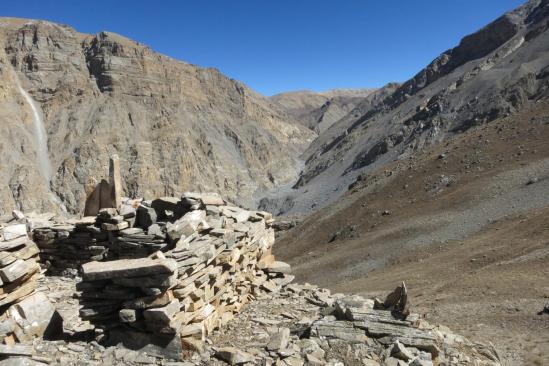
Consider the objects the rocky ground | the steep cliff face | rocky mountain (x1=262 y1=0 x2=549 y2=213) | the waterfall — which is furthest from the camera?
the waterfall

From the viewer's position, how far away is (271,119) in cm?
12350

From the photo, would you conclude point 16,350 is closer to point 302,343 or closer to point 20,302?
point 20,302

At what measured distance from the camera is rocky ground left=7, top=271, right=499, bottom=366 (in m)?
7.25

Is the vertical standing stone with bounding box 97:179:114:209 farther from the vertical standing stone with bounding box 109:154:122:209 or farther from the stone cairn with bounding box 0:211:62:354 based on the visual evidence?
the stone cairn with bounding box 0:211:62:354

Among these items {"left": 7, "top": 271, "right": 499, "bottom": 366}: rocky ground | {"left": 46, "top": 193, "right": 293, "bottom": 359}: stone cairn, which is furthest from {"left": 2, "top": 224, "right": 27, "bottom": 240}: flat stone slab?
{"left": 7, "top": 271, "right": 499, "bottom": 366}: rocky ground

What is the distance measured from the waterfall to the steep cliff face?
616 millimetres

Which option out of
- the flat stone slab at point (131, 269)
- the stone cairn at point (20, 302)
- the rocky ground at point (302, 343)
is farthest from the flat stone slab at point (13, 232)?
the flat stone slab at point (131, 269)

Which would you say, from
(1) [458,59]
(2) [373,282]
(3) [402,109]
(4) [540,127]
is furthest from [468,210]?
(1) [458,59]

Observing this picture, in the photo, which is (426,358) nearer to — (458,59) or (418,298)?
(418,298)

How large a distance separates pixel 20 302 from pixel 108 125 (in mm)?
66547

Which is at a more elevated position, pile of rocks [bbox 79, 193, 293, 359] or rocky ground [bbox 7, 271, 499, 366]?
pile of rocks [bbox 79, 193, 293, 359]

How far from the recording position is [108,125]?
6988 cm

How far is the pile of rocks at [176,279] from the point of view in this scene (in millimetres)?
7238

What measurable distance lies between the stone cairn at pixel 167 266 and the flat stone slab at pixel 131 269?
0.05 feet
